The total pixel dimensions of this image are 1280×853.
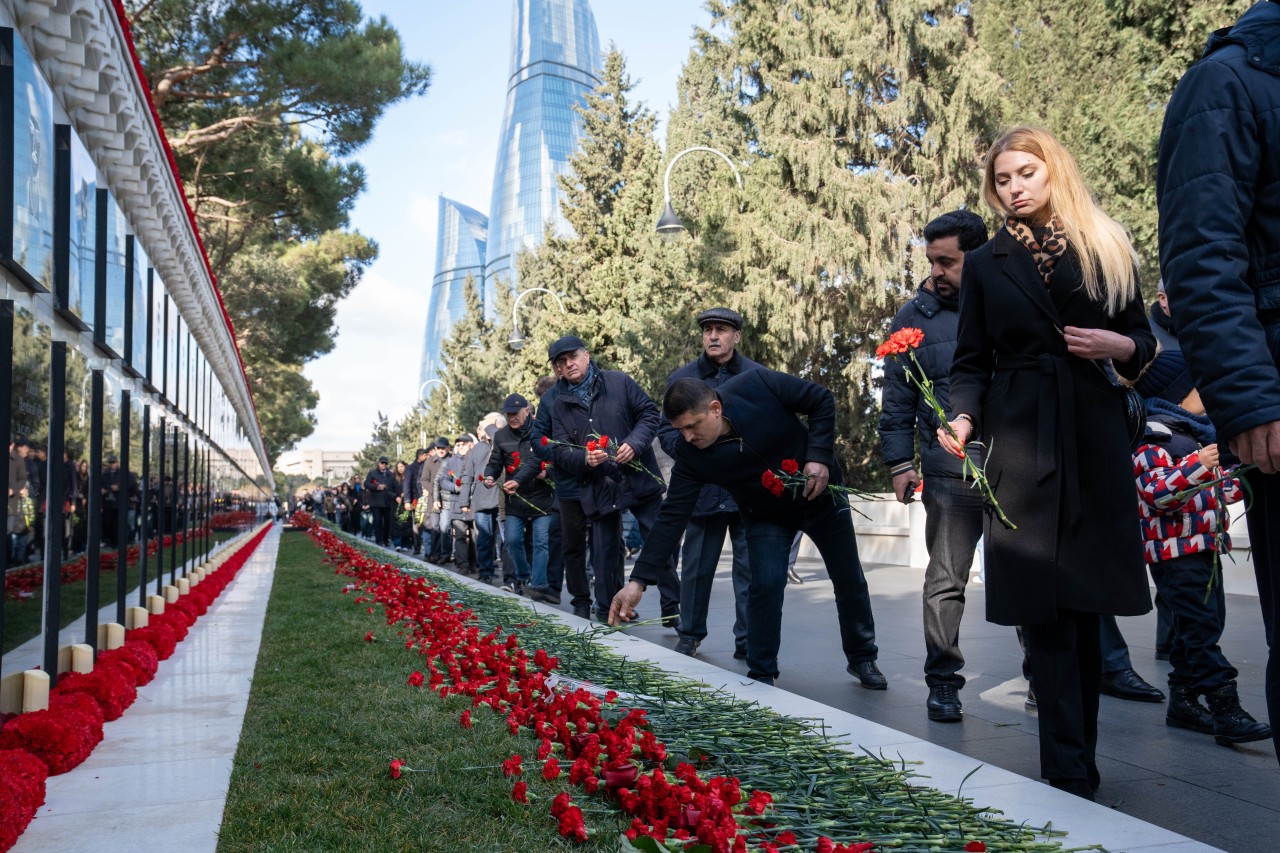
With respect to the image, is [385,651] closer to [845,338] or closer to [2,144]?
[2,144]

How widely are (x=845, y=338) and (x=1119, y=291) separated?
24.7 m

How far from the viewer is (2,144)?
4.18 m

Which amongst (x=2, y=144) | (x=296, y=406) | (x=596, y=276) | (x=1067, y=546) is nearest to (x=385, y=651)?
(x=2, y=144)

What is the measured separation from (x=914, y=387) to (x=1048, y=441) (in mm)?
2167

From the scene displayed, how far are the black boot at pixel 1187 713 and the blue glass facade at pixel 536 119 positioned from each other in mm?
120846

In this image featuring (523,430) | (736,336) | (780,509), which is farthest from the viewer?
(523,430)

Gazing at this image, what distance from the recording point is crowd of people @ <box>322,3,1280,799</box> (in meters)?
2.54

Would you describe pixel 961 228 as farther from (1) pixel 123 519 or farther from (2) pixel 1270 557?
(1) pixel 123 519

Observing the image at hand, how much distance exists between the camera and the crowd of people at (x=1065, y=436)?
254 centimetres

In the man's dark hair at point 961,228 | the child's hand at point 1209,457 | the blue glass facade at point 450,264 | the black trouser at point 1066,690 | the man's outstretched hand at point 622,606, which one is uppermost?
the blue glass facade at point 450,264

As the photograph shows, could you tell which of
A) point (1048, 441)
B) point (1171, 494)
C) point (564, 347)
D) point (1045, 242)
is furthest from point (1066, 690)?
point (564, 347)

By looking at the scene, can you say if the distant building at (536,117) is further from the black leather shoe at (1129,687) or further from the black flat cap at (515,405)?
the black leather shoe at (1129,687)

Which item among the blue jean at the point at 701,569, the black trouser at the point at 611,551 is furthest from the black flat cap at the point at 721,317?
the black trouser at the point at 611,551

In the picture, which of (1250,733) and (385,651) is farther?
(385,651)
